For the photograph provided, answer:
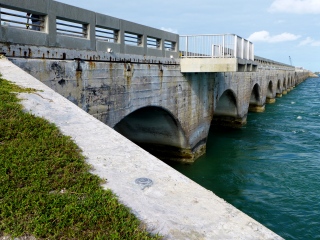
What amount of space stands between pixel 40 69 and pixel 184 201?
5.22 m

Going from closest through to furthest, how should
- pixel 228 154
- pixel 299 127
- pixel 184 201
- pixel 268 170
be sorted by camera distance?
pixel 184 201 < pixel 268 170 < pixel 228 154 < pixel 299 127

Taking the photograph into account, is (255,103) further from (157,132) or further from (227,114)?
(157,132)

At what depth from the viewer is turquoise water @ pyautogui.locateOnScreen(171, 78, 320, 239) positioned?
1098 cm

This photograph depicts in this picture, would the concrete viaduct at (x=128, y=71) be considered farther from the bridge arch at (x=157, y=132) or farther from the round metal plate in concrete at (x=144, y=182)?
the round metal plate in concrete at (x=144, y=182)

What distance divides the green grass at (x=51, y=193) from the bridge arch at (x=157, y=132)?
1109 cm

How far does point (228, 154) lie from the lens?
746 inches

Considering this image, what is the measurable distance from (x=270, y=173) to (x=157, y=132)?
6154 mm

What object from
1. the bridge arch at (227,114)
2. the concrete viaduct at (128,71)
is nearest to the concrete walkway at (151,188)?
the concrete viaduct at (128,71)

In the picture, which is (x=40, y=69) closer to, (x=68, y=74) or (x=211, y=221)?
(x=68, y=74)

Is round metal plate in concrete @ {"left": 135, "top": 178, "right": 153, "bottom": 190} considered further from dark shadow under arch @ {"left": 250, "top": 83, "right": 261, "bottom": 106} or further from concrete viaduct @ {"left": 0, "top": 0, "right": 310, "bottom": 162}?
dark shadow under arch @ {"left": 250, "top": 83, "right": 261, "bottom": 106}

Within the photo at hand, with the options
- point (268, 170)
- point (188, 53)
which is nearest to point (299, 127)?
point (268, 170)

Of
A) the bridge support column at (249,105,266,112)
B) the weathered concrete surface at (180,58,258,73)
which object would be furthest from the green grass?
the bridge support column at (249,105,266,112)

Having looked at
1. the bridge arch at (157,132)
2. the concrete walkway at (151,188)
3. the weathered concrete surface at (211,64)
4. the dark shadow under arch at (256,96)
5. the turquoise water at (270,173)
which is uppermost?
the weathered concrete surface at (211,64)

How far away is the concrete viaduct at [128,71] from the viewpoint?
24.2 feet
